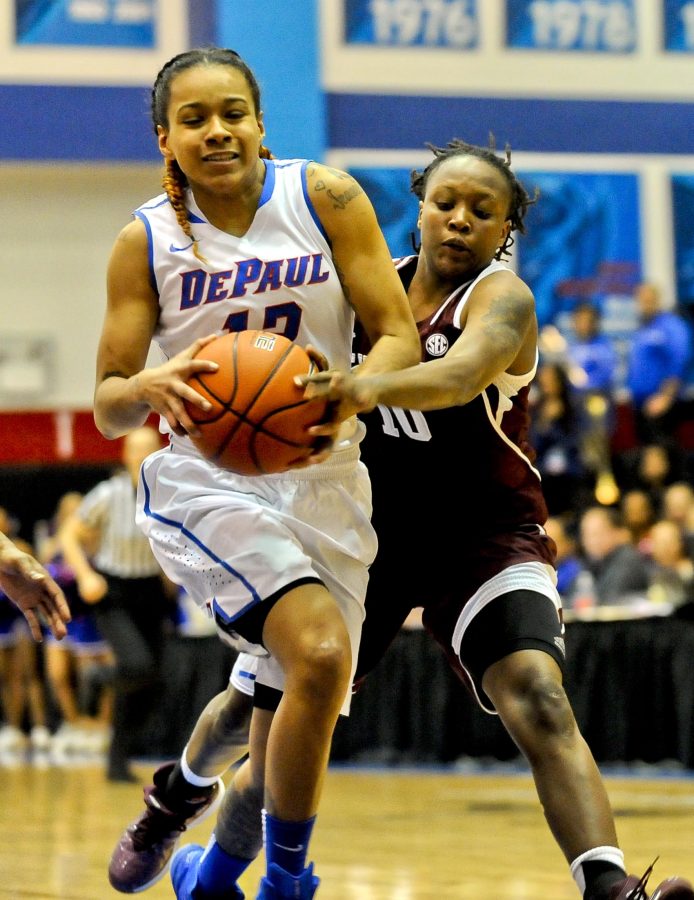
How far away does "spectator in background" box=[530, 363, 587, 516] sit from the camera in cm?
1170

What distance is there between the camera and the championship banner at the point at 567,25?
15.0 meters

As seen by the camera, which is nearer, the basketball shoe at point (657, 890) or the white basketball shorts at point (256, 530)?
the basketball shoe at point (657, 890)

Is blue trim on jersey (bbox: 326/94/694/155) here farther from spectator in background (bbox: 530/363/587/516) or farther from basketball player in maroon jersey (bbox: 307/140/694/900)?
basketball player in maroon jersey (bbox: 307/140/694/900)

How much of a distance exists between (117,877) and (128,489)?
4196 mm

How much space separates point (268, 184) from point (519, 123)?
454 inches

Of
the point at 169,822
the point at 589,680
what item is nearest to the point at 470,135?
the point at 589,680

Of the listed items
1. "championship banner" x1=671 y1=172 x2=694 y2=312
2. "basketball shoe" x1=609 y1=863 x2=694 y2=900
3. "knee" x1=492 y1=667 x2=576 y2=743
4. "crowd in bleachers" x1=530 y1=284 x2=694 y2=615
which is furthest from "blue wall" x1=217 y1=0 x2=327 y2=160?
"basketball shoe" x1=609 y1=863 x2=694 y2=900

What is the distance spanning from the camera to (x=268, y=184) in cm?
372

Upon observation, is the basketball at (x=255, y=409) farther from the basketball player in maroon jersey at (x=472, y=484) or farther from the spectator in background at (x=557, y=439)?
the spectator in background at (x=557, y=439)

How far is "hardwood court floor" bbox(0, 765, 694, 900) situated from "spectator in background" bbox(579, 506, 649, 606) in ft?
3.98

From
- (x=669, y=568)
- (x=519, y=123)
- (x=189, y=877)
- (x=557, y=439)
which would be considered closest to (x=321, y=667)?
(x=189, y=877)

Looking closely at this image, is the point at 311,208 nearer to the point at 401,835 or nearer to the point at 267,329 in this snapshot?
the point at 267,329

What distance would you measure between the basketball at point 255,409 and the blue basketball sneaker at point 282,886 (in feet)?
2.74

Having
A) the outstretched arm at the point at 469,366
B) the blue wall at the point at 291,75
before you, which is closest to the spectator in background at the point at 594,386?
the blue wall at the point at 291,75
